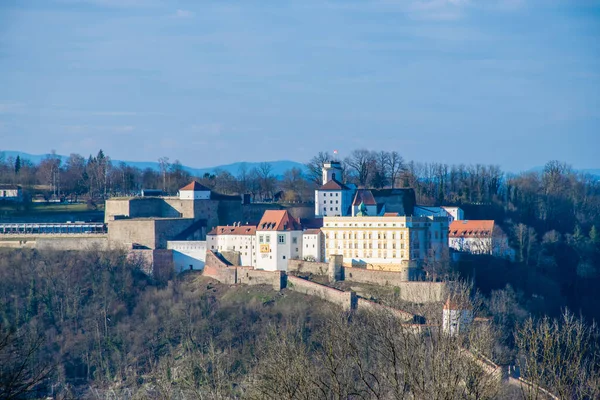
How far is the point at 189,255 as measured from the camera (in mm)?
58625

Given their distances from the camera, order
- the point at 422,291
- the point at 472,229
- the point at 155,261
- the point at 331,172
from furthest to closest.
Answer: the point at 331,172 → the point at 472,229 → the point at 155,261 → the point at 422,291

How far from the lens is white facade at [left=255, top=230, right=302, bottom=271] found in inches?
2167

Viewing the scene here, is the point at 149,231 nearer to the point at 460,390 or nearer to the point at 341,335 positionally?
the point at 341,335

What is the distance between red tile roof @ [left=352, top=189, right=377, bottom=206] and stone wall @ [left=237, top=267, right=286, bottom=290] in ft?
24.2

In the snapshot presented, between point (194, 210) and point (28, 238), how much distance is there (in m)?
9.42

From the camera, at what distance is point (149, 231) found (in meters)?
59.9

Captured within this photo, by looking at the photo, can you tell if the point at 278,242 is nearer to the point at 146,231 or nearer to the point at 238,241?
the point at 238,241

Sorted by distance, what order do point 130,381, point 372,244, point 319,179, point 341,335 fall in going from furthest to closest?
1. point 319,179
2. point 372,244
3. point 130,381
4. point 341,335

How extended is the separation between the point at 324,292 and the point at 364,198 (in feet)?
33.1

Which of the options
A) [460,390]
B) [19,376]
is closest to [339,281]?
[460,390]

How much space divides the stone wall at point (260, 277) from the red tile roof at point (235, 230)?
92.0 inches

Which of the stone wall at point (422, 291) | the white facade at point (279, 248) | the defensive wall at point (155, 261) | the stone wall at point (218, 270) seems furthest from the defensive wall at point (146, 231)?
the stone wall at point (422, 291)

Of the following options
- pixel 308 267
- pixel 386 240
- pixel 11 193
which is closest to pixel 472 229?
pixel 386 240

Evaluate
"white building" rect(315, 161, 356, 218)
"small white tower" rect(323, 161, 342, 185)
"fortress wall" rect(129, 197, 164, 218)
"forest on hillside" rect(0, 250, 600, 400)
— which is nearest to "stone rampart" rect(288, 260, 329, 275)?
"forest on hillside" rect(0, 250, 600, 400)
